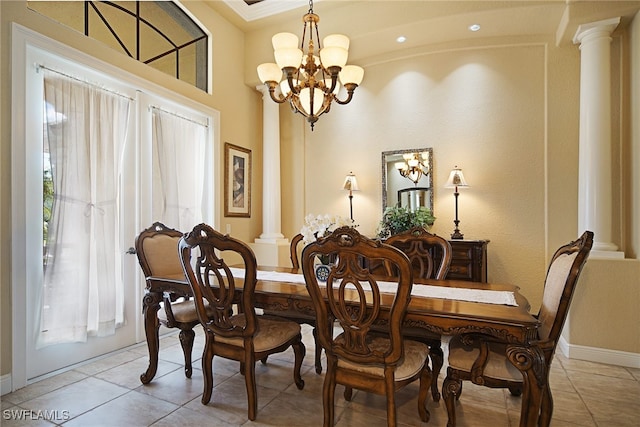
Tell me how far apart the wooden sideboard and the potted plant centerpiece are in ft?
1.53

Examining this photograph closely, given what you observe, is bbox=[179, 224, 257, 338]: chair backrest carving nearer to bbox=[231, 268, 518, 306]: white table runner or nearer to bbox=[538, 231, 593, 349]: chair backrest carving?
bbox=[231, 268, 518, 306]: white table runner

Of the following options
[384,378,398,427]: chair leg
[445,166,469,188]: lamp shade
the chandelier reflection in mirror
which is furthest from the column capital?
[384,378,398,427]: chair leg

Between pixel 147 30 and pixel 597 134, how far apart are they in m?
4.27

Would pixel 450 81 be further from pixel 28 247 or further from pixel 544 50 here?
pixel 28 247

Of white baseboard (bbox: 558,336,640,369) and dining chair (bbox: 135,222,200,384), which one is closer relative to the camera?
dining chair (bbox: 135,222,200,384)

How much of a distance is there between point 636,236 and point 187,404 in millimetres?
3758

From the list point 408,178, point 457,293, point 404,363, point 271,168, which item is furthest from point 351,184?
point 404,363

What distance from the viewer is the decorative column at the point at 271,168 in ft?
15.1

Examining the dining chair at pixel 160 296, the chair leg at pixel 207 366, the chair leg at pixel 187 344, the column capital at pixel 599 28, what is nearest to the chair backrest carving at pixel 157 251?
the dining chair at pixel 160 296

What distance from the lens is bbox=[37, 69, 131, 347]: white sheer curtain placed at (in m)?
2.60

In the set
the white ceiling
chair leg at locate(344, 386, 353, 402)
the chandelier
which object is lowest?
chair leg at locate(344, 386, 353, 402)

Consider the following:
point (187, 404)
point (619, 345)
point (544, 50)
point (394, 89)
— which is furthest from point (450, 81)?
point (187, 404)

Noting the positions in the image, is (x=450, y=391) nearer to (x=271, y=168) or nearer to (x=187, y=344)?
(x=187, y=344)

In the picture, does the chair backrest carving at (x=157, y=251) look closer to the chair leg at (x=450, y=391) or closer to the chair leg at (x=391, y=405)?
the chair leg at (x=391, y=405)
